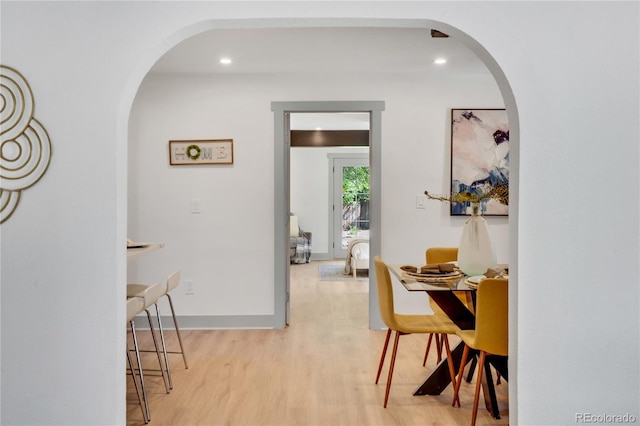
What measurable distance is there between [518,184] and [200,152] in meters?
3.02

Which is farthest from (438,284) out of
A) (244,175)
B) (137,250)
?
(244,175)

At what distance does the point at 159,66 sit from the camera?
12.7ft

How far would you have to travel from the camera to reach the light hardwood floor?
8.03 ft

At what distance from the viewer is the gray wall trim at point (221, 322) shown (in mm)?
4129

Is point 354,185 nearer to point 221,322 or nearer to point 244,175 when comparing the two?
point 244,175

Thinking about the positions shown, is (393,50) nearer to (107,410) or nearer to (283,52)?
(283,52)

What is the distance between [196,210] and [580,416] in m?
3.27

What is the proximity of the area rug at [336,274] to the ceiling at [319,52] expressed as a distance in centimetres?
346

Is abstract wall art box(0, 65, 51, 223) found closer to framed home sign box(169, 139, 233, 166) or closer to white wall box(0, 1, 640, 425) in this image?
white wall box(0, 1, 640, 425)

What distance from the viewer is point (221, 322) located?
4133 millimetres

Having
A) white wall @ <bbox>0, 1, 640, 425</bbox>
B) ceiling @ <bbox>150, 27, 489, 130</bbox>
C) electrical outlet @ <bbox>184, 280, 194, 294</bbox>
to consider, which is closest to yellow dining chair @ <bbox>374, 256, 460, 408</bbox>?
white wall @ <bbox>0, 1, 640, 425</bbox>

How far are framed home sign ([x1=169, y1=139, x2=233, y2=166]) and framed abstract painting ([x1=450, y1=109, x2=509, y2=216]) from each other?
6.52 feet

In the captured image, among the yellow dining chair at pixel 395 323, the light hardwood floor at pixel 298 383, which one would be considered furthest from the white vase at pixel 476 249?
the light hardwood floor at pixel 298 383

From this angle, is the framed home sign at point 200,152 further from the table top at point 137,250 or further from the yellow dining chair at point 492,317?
the yellow dining chair at point 492,317
